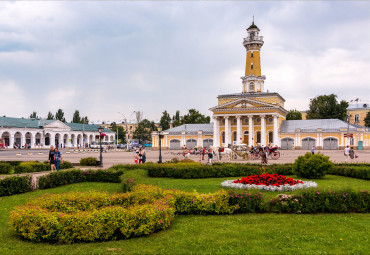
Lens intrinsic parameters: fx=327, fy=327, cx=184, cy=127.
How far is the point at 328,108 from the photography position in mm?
76312

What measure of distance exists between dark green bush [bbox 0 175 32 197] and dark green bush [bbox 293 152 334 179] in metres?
12.8

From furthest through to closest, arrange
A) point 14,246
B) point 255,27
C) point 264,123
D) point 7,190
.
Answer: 1. point 255,27
2. point 264,123
3. point 7,190
4. point 14,246

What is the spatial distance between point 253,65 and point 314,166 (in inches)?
2094

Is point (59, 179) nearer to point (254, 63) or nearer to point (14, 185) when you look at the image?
point (14, 185)

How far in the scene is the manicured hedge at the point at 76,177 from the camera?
14.4 meters

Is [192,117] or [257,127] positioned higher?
[192,117]

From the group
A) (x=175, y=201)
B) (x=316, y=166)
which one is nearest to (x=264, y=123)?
(x=316, y=166)

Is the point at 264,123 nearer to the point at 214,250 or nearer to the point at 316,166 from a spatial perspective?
the point at 316,166

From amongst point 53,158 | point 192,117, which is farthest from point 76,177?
point 192,117

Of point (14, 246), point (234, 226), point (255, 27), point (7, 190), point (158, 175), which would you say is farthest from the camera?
point (255, 27)

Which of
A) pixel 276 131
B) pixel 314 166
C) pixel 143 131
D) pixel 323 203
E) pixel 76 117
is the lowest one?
pixel 323 203

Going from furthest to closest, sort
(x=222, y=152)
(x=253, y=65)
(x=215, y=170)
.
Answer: (x=253, y=65) → (x=222, y=152) → (x=215, y=170)

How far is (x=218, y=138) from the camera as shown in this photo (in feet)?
215

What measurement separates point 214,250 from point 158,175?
1201cm
